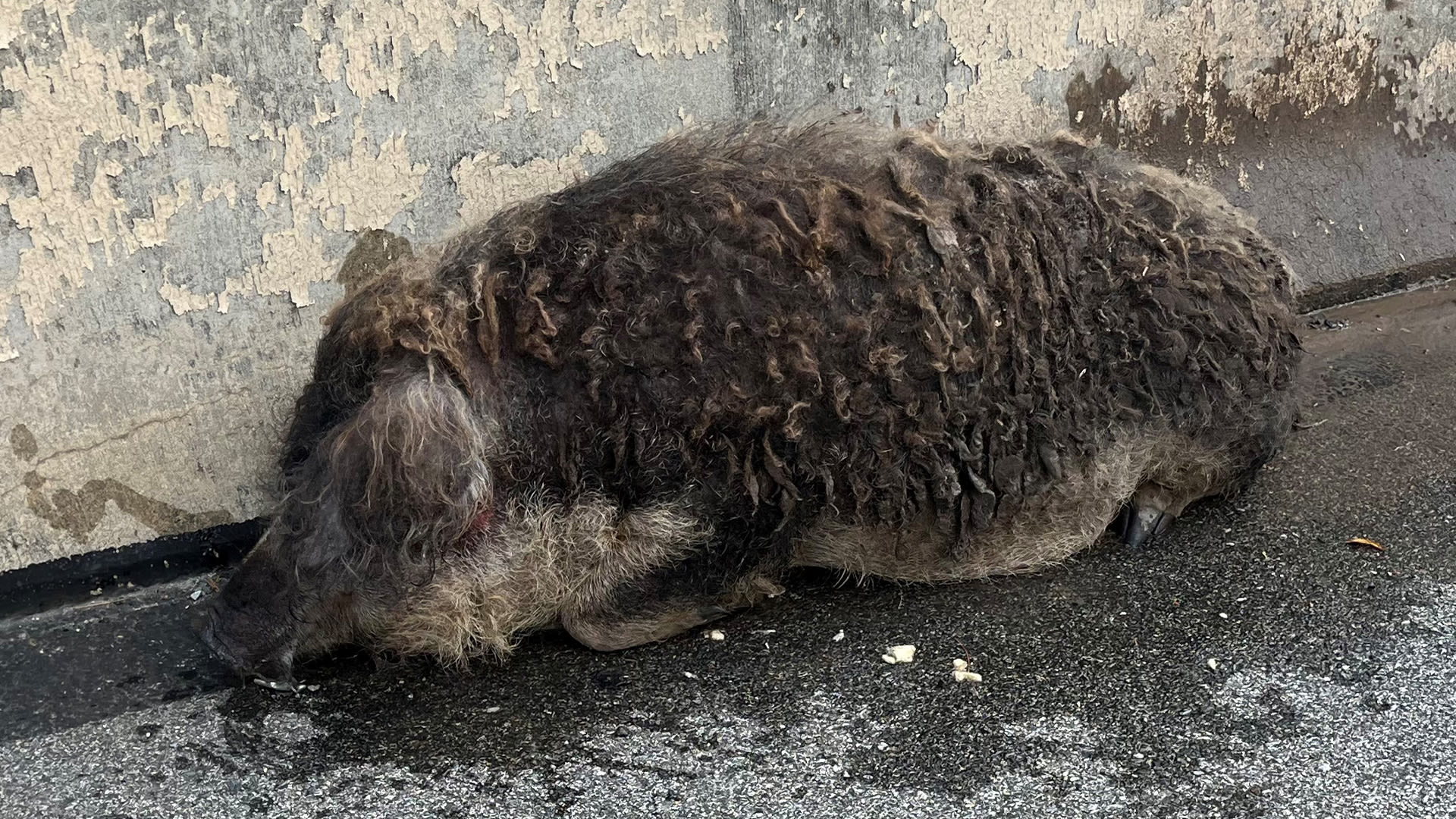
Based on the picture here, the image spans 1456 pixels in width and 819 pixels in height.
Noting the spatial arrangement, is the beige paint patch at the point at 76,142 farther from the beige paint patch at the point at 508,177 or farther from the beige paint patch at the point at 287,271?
the beige paint patch at the point at 508,177

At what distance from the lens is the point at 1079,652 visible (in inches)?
124

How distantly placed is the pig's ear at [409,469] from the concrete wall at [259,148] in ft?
2.62

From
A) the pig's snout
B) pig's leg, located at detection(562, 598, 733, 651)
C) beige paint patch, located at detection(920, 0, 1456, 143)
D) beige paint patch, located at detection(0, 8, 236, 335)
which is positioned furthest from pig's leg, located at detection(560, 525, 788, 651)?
beige paint patch, located at detection(920, 0, 1456, 143)

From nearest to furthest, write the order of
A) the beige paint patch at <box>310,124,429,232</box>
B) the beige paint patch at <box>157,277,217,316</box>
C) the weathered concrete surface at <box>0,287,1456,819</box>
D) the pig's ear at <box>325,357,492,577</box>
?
the weathered concrete surface at <box>0,287,1456,819</box>
the pig's ear at <box>325,357,492,577</box>
the beige paint patch at <box>157,277,217,316</box>
the beige paint patch at <box>310,124,429,232</box>

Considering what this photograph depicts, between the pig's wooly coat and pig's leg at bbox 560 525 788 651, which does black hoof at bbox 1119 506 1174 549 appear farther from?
pig's leg at bbox 560 525 788 651

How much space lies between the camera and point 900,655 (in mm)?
3182

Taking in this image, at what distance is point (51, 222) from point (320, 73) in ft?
2.52

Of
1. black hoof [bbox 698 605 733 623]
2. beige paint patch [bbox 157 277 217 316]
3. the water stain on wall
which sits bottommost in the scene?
black hoof [bbox 698 605 733 623]

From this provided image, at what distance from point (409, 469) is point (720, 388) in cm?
73

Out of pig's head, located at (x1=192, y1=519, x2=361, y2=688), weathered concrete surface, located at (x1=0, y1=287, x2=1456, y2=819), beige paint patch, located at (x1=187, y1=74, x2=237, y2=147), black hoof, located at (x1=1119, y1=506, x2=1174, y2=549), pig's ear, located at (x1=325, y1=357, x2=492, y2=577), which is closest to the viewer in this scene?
weathered concrete surface, located at (x1=0, y1=287, x2=1456, y2=819)

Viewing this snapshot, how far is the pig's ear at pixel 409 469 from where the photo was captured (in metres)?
2.95

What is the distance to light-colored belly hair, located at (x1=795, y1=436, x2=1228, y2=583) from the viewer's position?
11.1 feet

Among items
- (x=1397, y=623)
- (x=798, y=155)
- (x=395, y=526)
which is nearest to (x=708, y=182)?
(x=798, y=155)

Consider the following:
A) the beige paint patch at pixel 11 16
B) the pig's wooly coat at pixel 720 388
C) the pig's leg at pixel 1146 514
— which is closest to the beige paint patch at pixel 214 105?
the beige paint patch at pixel 11 16
